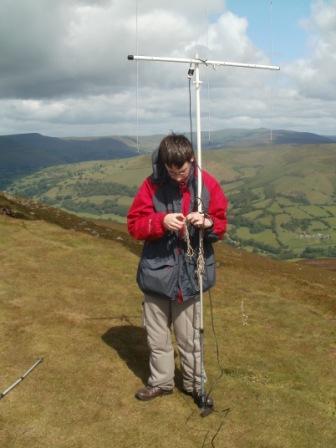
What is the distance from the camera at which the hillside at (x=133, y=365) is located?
28.6 ft

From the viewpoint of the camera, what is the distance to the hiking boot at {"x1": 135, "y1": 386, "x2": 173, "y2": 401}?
31.6 feet

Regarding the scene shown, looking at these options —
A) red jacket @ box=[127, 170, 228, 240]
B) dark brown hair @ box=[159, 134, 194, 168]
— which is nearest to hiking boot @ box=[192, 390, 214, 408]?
red jacket @ box=[127, 170, 228, 240]

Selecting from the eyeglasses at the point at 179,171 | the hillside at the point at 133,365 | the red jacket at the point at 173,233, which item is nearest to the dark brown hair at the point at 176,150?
the eyeglasses at the point at 179,171

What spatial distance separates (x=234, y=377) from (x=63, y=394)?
4.25 m

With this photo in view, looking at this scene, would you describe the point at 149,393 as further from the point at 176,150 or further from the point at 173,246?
the point at 176,150

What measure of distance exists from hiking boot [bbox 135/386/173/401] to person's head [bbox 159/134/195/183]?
489 cm

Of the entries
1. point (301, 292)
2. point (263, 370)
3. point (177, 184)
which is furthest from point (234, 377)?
point (301, 292)

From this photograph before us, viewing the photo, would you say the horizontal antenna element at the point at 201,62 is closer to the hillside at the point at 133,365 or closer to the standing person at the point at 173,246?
the standing person at the point at 173,246

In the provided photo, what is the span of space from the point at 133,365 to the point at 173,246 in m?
4.11

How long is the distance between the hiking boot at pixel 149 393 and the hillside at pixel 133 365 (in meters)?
0.17

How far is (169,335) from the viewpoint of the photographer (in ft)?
31.2

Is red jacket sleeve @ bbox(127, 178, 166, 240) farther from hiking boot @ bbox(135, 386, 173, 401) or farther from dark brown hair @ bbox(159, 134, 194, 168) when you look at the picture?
hiking boot @ bbox(135, 386, 173, 401)

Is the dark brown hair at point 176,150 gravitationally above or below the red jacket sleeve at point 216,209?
above

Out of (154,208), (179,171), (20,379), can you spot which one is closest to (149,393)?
(20,379)
